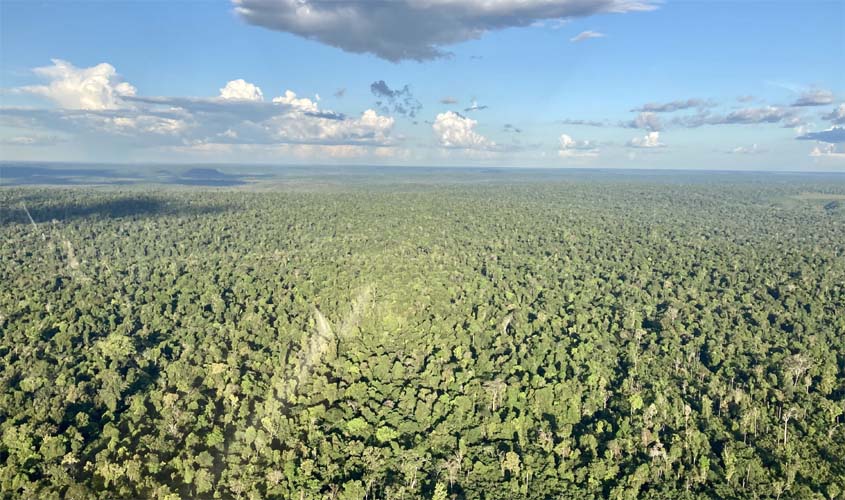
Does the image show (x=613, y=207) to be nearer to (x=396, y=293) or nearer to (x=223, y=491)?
(x=396, y=293)

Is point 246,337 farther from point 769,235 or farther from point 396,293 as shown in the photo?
A: point 769,235

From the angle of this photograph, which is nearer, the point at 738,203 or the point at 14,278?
the point at 14,278

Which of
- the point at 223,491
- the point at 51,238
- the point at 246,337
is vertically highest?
the point at 51,238

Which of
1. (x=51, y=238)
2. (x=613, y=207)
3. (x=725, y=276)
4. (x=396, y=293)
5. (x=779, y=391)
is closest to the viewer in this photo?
(x=779, y=391)

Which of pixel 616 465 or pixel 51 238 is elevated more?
pixel 51 238

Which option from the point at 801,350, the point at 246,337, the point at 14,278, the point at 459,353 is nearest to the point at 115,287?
the point at 14,278

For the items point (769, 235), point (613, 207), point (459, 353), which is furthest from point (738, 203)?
point (459, 353)

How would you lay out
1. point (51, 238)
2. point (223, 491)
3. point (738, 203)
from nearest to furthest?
point (223, 491)
point (51, 238)
point (738, 203)
